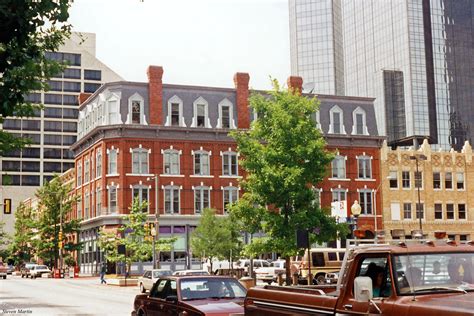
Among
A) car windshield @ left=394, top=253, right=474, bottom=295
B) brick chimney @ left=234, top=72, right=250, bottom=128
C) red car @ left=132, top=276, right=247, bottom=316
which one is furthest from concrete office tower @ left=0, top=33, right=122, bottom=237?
car windshield @ left=394, top=253, right=474, bottom=295

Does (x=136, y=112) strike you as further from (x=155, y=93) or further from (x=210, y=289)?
(x=210, y=289)

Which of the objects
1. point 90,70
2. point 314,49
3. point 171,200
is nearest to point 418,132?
point 314,49

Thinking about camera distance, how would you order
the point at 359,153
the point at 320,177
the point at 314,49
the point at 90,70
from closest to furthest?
1. the point at 320,177
2. the point at 359,153
3. the point at 90,70
4. the point at 314,49

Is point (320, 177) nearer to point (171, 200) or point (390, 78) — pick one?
point (171, 200)

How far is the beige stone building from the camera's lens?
76000 millimetres

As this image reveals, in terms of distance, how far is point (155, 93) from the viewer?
2717 inches

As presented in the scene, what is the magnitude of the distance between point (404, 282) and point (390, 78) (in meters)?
164

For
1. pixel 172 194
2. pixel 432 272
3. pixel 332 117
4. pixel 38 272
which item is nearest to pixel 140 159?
pixel 172 194

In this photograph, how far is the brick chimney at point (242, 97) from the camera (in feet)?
236

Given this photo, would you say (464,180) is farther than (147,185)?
Yes

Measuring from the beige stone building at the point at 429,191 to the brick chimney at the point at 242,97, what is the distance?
16027mm

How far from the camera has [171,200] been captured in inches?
2692

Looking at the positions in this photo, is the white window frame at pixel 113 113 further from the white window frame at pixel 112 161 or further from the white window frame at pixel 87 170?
the white window frame at pixel 87 170

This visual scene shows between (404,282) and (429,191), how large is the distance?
7220cm
